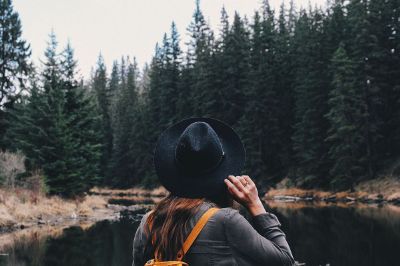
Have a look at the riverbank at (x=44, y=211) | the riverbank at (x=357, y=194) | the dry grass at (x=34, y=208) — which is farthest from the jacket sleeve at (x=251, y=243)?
the riverbank at (x=357, y=194)

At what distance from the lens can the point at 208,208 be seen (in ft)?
7.66

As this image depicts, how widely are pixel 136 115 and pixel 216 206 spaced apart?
64898 mm

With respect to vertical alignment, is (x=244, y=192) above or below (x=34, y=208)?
above

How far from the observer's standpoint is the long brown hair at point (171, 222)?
2320mm

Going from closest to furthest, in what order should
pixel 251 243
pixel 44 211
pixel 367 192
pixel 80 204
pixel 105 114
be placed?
pixel 251 243 → pixel 44 211 → pixel 80 204 → pixel 367 192 → pixel 105 114

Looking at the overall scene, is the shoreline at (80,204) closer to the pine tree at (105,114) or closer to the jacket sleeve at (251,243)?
the jacket sleeve at (251,243)

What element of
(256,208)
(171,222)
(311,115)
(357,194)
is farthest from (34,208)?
(311,115)

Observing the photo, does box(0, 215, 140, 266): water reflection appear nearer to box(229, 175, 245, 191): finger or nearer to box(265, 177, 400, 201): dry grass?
box(229, 175, 245, 191): finger

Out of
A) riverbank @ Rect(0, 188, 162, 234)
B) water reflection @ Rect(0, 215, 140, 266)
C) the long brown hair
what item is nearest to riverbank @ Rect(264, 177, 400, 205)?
riverbank @ Rect(0, 188, 162, 234)

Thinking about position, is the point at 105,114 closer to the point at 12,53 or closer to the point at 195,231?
the point at 12,53

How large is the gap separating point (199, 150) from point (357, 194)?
36.2m

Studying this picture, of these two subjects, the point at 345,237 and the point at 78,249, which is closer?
the point at 78,249

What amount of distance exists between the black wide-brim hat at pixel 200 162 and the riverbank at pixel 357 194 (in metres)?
31.5

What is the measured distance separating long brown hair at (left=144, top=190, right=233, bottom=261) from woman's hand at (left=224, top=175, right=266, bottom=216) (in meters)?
0.09
